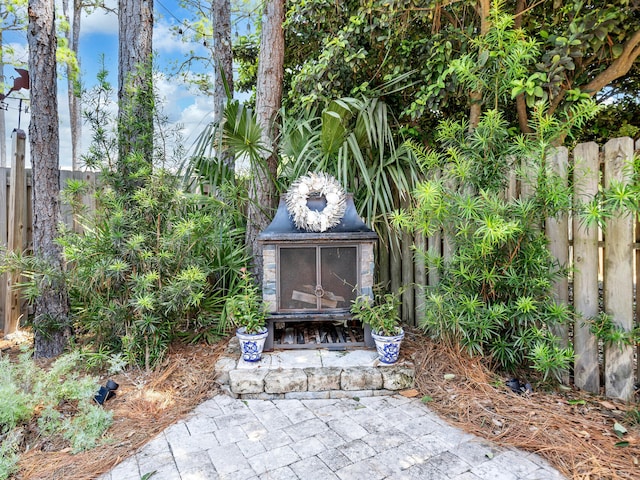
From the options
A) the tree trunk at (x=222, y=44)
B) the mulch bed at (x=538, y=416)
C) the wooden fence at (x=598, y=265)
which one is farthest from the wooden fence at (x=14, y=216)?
the wooden fence at (x=598, y=265)

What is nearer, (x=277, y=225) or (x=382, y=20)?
(x=277, y=225)

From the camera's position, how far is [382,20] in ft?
9.82

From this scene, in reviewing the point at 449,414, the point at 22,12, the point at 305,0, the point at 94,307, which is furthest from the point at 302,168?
the point at 22,12

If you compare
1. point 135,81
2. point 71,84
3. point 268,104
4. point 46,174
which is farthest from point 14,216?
point 71,84

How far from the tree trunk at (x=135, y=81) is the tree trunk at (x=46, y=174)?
0.51 metres

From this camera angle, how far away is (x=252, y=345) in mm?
2418

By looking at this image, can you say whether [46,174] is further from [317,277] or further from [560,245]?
[560,245]

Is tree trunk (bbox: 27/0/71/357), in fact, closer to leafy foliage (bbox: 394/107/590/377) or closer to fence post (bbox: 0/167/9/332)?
fence post (bbox: 0/167/9/332)

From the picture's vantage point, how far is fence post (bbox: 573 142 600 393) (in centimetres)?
218

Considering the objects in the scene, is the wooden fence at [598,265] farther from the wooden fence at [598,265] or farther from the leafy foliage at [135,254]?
the leafy foliage at [135,254]

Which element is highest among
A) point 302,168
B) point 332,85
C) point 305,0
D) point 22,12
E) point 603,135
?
point 22,12

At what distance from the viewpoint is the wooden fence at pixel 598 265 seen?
6.98 feet

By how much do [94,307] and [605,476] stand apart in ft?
10.0

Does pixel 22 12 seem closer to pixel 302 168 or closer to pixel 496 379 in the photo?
pixel 302 168
